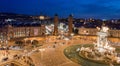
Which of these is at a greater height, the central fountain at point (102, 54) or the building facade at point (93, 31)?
the building facade at point (93, 31)

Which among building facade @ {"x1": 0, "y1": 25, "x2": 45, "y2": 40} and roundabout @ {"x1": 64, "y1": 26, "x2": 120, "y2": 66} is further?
building facade @ {"x1": 0, "y1": 25, "x2": 45, "y2": 40}

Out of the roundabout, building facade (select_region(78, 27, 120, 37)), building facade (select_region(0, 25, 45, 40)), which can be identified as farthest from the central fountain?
building facade (select_region(78, 27, 120, 37))

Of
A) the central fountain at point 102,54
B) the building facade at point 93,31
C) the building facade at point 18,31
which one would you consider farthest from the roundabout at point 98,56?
the building facade at point 93,31

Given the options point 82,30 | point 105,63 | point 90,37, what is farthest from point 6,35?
point 105,63

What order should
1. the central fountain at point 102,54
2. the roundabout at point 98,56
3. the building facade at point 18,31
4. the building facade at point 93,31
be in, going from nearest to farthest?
the roundabout at point 98,56, the central fountain at point 102,54, the building facade at point 18,31, the building facade at point 93,31

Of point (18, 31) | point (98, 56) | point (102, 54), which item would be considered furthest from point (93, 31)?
point (98, 56)

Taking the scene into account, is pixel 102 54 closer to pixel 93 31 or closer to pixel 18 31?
pixel 18 31

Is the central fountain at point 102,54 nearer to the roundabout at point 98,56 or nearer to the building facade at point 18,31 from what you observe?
the roundabout at point 98,56

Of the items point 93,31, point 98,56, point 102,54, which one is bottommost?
point 98,56

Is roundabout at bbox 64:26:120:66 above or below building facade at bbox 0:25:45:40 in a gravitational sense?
below

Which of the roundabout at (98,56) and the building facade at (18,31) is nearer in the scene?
the roundabout at (98,56)

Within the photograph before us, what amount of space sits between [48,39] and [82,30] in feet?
54.8

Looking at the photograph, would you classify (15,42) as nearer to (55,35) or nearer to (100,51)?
(55,35)

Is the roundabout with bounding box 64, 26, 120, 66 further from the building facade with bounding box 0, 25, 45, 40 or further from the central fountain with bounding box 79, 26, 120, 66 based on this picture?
the building facade with bounding box 0, 25, 45, 40
